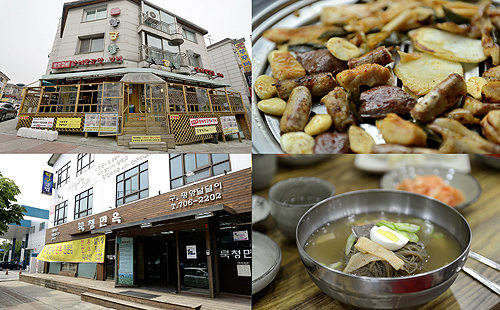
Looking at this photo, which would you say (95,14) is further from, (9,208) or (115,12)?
(9,208)

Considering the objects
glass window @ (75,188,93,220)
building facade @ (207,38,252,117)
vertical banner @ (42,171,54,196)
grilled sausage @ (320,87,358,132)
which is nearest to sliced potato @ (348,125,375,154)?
grilled sausage @ (320,87,358,132)

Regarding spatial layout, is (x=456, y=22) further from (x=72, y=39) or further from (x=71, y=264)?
(x=71, y=264)

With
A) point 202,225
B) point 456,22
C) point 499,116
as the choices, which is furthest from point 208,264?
point 456,22

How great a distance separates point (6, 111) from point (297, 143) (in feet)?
6.96

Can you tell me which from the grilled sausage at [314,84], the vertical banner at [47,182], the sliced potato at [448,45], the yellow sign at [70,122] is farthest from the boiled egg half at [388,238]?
the vertical banner at [47,182]

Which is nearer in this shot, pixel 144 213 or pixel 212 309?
pixel 212 309

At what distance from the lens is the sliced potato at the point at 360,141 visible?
100 centimetres


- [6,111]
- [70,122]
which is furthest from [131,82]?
[6,111]

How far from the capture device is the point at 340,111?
1076mm

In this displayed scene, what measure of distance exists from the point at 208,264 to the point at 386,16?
7.94 ft

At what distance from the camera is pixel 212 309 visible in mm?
2406

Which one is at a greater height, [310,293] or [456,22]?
[456,22]

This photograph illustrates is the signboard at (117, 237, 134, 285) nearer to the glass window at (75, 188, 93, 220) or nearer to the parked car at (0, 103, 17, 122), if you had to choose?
the glass window at (75, 188, 93, 220)

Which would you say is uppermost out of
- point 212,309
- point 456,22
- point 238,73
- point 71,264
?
point 238,73
